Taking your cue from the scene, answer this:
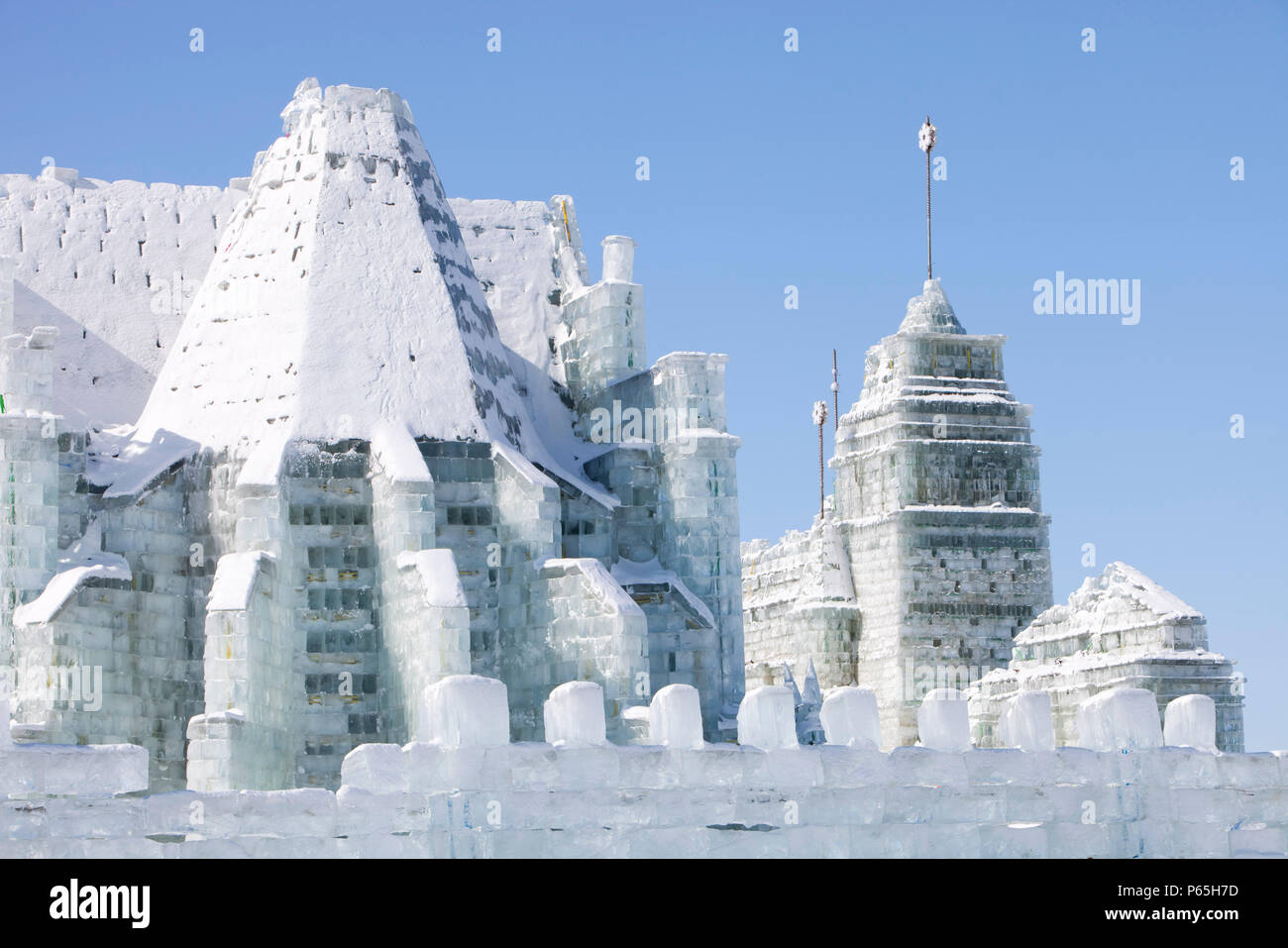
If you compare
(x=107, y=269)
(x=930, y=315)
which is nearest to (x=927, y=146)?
(x=930, y=315)

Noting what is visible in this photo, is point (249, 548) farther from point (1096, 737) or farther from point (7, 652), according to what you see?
point (1096, 737)

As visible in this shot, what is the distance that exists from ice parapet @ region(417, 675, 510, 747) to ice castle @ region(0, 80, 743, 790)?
753 cm

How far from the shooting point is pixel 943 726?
772 inches

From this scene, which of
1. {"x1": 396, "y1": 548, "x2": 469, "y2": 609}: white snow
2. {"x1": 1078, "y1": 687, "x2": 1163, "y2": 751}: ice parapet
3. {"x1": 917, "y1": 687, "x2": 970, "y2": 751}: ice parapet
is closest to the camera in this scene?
{"x1": 917, "y1": 687, "x2": 970, "y2": 751}: ice parapet

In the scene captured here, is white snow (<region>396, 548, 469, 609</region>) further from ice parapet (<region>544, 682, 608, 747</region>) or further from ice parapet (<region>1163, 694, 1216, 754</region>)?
ice parapet (<region>1163, 694, 1216, 754</region>)

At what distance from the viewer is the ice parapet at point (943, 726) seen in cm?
1961

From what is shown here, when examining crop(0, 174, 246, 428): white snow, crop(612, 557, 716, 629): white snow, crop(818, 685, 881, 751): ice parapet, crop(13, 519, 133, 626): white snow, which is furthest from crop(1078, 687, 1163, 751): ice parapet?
crop(0, 174, 246, 428): white snow

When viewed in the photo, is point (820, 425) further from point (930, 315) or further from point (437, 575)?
point (437, 575)

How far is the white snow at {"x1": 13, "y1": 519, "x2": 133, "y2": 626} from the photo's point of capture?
2647cm

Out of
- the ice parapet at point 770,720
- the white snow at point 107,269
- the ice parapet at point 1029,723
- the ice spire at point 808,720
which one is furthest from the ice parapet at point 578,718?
the white snow at point 107,269

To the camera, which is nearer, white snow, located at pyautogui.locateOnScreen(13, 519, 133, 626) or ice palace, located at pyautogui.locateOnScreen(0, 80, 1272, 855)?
ice palace, located at pyautogui.locateOnScreen(0, 80, 1272, 855)

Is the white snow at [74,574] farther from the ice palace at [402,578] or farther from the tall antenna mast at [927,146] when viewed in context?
the tall antenna mast at [927,146]

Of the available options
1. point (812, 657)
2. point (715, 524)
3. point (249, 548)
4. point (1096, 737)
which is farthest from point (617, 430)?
point (812, 657)

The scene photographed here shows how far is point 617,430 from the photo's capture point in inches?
1273
